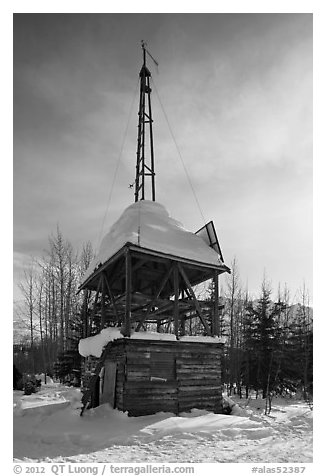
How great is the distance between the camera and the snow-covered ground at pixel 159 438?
7.78 meters

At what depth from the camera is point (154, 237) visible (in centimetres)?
1318

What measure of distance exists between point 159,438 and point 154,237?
658 cm

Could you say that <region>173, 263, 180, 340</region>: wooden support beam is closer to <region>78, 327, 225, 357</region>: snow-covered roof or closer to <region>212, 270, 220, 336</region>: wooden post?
<region>78, 327, 225, 357</region>: snow-covered roof

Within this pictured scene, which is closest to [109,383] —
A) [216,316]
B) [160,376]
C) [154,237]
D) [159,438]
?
[160,376]

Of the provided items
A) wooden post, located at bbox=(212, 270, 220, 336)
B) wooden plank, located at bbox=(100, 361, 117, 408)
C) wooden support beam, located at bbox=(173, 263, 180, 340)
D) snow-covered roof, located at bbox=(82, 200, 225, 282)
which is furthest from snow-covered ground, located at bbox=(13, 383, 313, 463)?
snow-covered roof, located at bbox=(82, 200, 225, 282)

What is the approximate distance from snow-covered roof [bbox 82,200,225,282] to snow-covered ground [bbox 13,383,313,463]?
5.49 metres

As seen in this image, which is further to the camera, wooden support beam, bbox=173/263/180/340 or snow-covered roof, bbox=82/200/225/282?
snow-covered roof, bbox=82/200/225/282

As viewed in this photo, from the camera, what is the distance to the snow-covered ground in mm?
7777

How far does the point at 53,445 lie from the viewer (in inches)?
346
